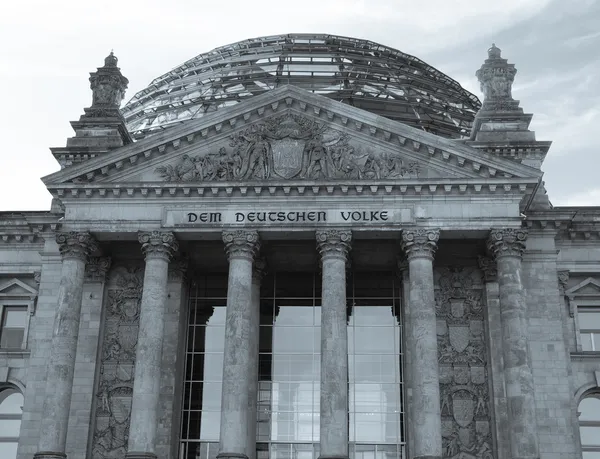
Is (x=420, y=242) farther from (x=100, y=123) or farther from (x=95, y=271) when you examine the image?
(x=100, y=123)

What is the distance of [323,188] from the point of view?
123ft

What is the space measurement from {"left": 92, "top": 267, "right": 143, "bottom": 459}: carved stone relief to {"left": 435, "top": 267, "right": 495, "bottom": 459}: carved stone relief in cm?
1362

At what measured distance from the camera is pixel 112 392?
38.3m

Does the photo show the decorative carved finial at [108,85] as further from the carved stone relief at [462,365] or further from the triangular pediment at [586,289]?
the triangular pediment at [586,289]

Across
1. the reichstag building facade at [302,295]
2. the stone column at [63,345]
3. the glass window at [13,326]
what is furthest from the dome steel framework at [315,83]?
the stone column at [63,345]

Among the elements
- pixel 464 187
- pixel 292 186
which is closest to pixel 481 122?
pixel 464 187

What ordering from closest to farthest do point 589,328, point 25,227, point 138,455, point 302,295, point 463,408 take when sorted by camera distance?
point 138,455 → point 463,408 → point 589,328 → point 302,295 → point 25,227

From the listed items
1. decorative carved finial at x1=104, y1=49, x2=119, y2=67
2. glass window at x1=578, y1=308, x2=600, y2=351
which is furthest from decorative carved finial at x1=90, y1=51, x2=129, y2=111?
glass window at x1=578, y1=308, x2=600, y2=351

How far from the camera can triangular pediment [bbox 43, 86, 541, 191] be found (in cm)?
3769

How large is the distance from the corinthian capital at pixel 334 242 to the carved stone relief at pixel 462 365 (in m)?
5.35

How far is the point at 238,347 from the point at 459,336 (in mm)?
10094

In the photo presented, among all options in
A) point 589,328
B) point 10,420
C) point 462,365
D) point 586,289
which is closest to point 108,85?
point 10,420

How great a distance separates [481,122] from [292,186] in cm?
1063

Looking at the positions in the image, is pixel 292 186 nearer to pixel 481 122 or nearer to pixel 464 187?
pixel 464 187
